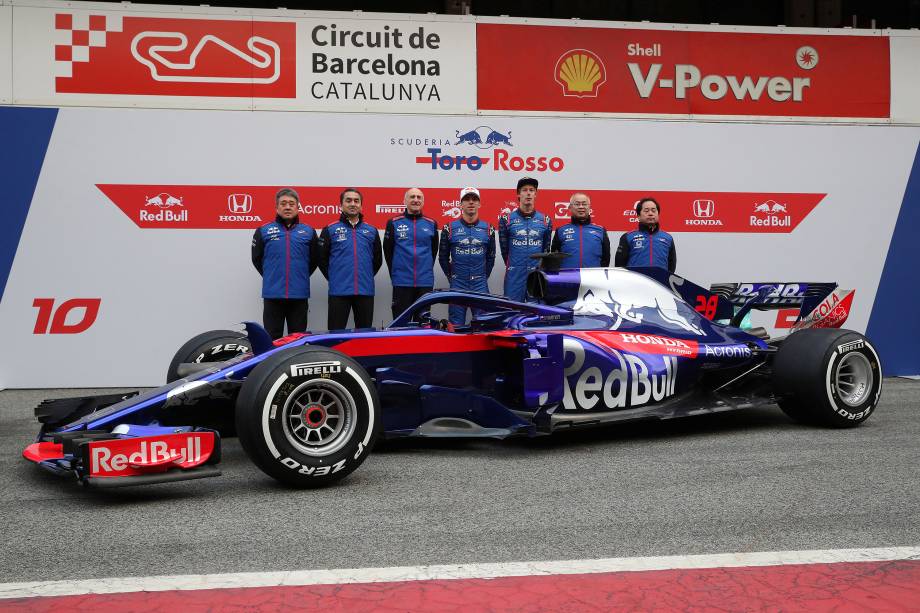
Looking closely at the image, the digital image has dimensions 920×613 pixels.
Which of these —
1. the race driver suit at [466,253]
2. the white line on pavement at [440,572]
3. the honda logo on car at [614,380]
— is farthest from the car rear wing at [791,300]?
the white line on pavement at [440,572]

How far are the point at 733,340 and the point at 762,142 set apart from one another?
4.05m

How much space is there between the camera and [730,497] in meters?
3.97

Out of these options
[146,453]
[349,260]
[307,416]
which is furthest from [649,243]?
[146,453]

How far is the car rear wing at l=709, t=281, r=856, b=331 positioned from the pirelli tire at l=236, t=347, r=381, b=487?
10.7ft

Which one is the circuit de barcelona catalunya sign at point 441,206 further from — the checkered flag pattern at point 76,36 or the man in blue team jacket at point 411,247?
the checkered flag pattern at point 76,36

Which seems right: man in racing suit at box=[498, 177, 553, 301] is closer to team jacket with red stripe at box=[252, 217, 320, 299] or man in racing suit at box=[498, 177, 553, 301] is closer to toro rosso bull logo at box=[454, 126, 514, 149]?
toro rosso bull logo at box=[454, 126, 514, 149]

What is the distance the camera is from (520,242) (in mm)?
8344

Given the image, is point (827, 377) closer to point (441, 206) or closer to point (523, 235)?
point (523, 235)

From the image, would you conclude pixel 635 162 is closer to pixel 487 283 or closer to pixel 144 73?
pixel 487 283

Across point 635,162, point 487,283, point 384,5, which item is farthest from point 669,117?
point 384,5

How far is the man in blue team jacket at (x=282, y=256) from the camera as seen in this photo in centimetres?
791

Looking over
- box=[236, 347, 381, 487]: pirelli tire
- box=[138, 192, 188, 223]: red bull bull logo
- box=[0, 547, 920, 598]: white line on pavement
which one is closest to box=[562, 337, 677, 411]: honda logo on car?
box=[236, 347, 381, 487]: pirelli tire

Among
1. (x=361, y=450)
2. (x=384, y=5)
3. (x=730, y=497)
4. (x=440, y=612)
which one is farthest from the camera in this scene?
(x=384, y=5)

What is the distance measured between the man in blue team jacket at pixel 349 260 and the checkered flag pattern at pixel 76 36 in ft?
9.02
